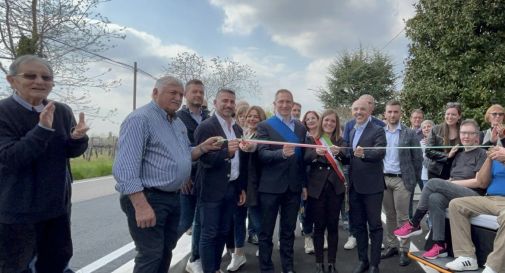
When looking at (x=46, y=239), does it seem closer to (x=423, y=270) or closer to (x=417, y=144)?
(x=423, y=270)

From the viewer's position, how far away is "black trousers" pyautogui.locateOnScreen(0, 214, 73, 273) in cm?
269

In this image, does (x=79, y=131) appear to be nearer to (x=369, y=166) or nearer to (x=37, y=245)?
(x=37, y=245)

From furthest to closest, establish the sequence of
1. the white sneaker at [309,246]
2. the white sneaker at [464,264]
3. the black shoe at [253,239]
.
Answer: the black shoe at [253,239] < the white sneaker at [309,246] < the white sneaker at [464,264]

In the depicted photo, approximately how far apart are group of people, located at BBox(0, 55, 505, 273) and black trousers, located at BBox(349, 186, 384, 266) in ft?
0.05

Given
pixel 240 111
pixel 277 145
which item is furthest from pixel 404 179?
pixel 240 111

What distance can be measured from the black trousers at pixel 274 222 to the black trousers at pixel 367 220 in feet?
2.49

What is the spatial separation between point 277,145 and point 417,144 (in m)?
2.31

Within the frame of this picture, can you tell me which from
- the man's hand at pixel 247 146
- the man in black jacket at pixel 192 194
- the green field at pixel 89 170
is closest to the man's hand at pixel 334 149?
the man's hand at pixel 247 146

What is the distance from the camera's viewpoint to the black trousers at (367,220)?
4660 millimetres

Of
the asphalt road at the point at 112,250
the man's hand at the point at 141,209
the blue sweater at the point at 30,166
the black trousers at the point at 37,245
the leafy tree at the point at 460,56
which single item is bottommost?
the asphalt road at the point at 112,250

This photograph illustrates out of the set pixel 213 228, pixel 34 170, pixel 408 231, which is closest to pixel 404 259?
pixel 408 231

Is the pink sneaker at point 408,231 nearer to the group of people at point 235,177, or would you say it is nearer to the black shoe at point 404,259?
the group of people at point 235,177

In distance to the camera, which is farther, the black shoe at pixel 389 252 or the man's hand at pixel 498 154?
the black shoe at pixel 389 252

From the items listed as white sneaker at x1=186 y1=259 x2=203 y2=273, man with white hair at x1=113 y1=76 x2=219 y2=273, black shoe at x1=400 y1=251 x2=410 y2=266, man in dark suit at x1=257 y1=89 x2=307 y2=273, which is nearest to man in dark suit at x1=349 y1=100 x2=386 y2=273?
black shoe at x1=400 y1=251 x2=410 y2=266
